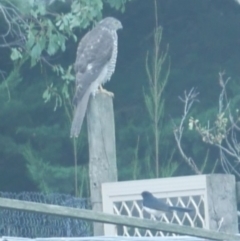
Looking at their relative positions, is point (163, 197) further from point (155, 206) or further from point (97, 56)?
point (97, 56)

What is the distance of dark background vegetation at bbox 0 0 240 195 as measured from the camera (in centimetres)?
985

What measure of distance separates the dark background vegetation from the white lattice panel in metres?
4.10

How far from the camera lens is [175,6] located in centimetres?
1064

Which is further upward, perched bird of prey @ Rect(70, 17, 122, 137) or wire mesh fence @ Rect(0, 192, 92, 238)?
perched bird of prey @ Rect(70, 17, 122, 137)

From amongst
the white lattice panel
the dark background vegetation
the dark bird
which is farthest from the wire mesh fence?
the dark bird

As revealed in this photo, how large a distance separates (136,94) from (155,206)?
551cm

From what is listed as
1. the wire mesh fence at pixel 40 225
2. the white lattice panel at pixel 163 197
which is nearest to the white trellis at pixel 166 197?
the white lattice panel at pixel 163 197

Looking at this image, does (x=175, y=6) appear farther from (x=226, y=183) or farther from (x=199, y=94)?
(x=226, y=183)

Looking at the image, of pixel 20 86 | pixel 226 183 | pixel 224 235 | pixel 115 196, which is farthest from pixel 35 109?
pixel 224 235

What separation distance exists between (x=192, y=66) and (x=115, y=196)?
5.47 metres

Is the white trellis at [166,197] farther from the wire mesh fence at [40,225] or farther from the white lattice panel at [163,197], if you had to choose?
the wire mesh fence at [40,225]

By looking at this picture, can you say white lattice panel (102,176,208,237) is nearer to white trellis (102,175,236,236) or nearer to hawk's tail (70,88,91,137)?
white trellis (102,175,236,236)

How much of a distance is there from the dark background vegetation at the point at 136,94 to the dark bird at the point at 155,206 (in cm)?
426

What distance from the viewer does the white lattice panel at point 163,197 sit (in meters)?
4.85
